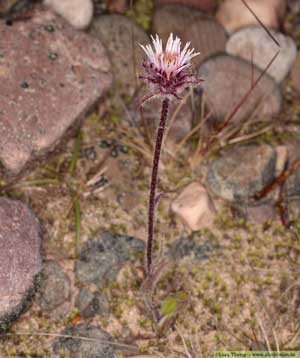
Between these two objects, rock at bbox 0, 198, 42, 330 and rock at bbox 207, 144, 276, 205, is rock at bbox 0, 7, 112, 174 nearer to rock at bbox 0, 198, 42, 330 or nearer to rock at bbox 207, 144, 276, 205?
rock at bbox 0, 198, 42, 330

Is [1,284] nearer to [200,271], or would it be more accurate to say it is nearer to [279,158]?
[200,271]

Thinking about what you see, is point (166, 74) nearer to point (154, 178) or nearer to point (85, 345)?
point (154, 178)

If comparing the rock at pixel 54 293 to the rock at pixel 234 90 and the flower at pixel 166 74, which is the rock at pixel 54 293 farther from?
the rock at pixel 234 90

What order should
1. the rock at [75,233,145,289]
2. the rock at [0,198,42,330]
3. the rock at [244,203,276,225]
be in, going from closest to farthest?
the rock at [0,198,42,330], the rock at [75,233,145,289], the rock at [244,203,276,225]

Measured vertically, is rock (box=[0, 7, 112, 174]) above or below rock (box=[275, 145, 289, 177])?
above

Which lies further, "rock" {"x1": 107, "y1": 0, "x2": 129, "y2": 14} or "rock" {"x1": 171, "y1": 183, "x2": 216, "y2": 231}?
"rock" {"x1": 107, "y1": 0, "x2": 129, "y2": 14}

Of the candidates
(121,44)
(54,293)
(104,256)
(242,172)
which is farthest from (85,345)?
(121,44)

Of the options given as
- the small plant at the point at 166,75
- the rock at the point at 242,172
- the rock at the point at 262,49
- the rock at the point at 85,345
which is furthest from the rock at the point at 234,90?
the rock at the point at 85,345

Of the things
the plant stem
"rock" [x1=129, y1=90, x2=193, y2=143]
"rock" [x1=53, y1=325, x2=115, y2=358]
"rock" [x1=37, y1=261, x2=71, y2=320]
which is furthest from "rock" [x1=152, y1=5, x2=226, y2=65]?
"rock" [x1=53, y1=325, x2=115, y2=358]
